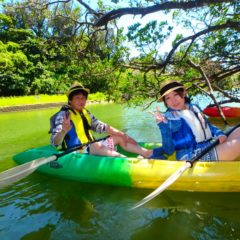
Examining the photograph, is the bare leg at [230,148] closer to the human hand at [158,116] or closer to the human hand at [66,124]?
the human hand at [158,116]

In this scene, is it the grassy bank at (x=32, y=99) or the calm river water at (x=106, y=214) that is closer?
the calm river water at (x=106, y=214)

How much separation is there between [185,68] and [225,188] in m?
4.29

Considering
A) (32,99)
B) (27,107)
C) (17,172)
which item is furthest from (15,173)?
(32,99)

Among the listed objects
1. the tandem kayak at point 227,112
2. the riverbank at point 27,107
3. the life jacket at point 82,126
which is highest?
the life jacket at point 82,126

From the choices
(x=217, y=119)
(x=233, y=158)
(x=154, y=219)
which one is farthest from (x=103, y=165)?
(x=217, y=119)

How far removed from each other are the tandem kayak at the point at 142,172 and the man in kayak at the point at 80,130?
0.52 feet

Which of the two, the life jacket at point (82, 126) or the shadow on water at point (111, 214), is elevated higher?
the life jacket at point (82, 126)

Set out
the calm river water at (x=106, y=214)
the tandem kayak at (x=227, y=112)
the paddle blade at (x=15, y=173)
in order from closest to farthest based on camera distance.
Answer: the calm river water at (x=106, y=214) < the paddle blade at (x=15, y=173) < the tandem kayak at (x=227, y=112)

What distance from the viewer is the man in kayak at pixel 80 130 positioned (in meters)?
3.99

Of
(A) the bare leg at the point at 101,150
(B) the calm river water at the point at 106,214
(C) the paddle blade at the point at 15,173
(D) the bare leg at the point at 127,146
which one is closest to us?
(B) the calm river water at the point at 106,214

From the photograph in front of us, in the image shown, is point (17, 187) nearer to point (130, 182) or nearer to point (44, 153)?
point (44, 153)

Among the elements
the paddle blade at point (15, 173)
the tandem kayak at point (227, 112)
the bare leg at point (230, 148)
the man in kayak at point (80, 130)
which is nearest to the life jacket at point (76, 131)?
the man in kayak at point (80, 130)

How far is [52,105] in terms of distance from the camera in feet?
66.3

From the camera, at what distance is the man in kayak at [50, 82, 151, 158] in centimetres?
399
